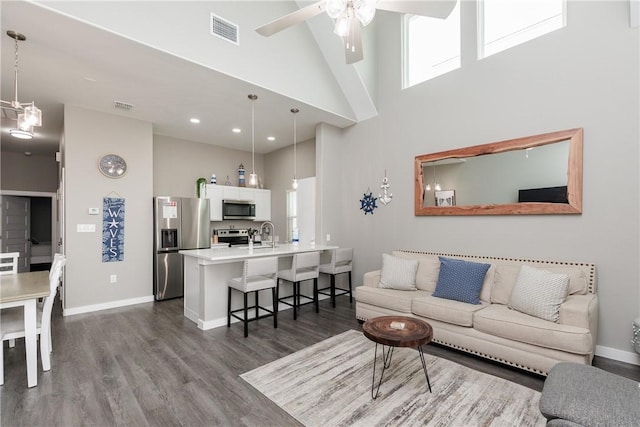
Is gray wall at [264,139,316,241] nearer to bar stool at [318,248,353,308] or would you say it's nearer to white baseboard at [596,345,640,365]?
bar stool at [318,248,353,308]

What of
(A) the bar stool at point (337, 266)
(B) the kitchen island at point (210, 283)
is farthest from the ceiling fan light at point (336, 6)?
(A) the bar stool at point (337, 266)

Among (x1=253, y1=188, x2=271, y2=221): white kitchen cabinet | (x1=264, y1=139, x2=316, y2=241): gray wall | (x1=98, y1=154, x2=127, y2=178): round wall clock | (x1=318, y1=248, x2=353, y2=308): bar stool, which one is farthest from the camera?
(x1=253, y1=188, x2=271, y2=221): white kitchen cabinet

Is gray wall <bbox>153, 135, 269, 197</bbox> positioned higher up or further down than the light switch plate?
higher up

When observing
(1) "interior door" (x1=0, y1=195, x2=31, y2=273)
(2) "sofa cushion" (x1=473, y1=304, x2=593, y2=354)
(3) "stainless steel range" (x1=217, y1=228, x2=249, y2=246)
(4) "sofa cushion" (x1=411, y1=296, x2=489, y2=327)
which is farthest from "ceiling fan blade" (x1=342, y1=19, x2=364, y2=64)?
(1) "interior door" (x1=0, y1=195, x2=31, y2=273)

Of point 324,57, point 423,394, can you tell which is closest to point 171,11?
point 324,57

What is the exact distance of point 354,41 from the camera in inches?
100

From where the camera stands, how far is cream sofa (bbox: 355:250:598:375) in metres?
2.51

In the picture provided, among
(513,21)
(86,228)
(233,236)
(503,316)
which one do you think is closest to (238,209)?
(233,236)

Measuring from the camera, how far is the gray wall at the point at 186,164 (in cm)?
596

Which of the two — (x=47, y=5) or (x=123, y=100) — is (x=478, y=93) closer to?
(x=47, y=5)

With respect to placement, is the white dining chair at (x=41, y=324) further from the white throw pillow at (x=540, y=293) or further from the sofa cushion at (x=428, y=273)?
the white throw pillow at (x=540, y=293)

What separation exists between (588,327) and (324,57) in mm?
4588

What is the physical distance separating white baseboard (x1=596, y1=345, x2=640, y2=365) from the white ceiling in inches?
172

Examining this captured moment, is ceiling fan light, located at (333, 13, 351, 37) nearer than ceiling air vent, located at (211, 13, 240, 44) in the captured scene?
Yes
